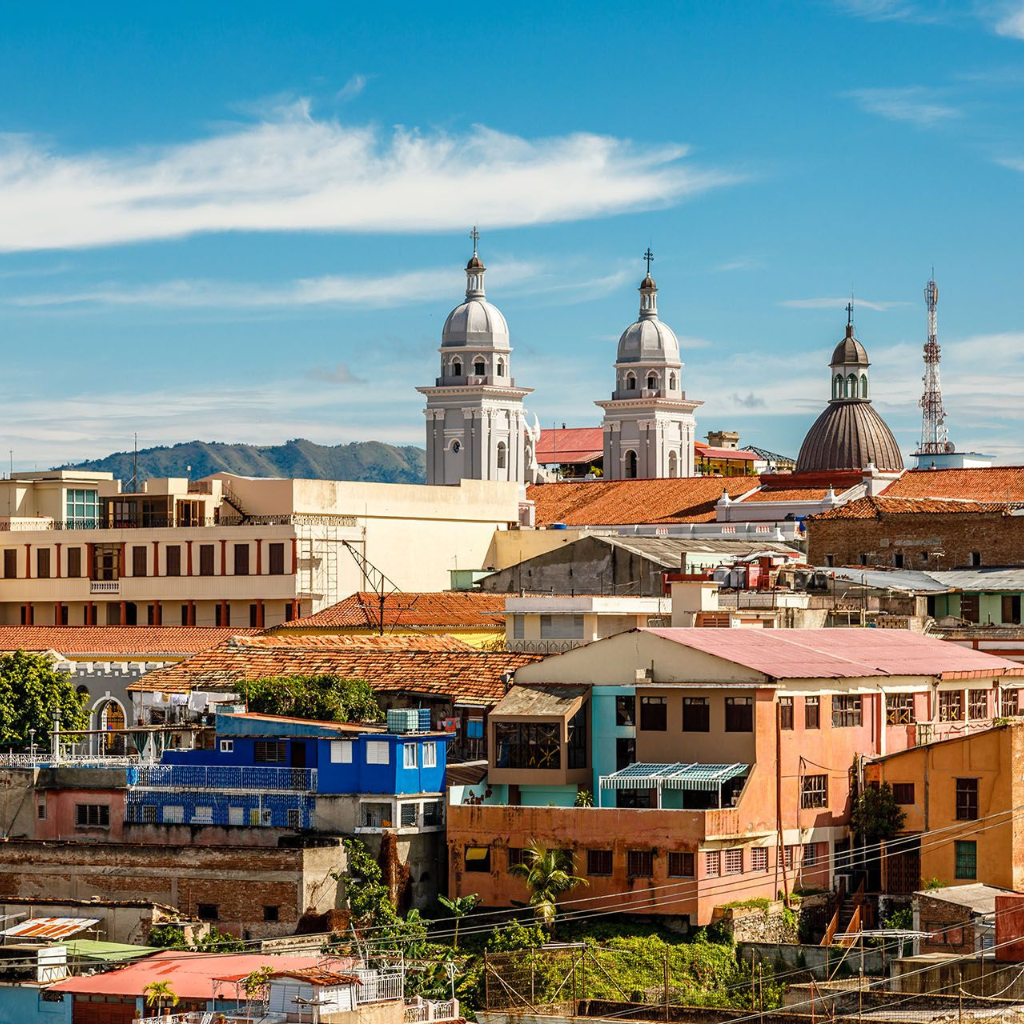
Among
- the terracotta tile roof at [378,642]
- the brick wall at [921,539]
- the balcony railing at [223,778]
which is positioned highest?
the brick wall at [921,539]

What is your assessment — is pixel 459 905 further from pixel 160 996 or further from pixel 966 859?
pixel 966 859

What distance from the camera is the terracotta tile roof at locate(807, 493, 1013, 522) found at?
228ft

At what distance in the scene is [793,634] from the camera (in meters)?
49.4

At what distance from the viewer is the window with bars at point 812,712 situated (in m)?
43.9

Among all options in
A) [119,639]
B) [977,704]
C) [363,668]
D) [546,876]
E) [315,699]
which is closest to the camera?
[546,876]

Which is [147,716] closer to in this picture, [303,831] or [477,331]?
[303,831]

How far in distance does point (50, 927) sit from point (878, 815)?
1617 cm

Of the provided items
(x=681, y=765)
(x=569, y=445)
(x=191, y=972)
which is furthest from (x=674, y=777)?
(x=569, y=445)

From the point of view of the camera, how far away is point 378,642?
2399 inches

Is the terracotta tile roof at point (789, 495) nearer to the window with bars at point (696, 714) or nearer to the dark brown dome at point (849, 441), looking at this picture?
the dark brown dome at point (849, 441)

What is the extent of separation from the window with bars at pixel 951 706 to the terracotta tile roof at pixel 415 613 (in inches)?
674

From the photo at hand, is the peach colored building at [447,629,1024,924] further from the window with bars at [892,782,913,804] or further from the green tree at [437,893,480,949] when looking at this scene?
the window with bars at [892,782,913,804]

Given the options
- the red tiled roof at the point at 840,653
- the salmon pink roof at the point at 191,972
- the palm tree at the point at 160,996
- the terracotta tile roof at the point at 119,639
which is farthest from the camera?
the terracotta tile roof at the point at 119,639

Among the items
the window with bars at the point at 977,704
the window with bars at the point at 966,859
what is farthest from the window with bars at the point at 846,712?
the window with bars at the point at 977,704
